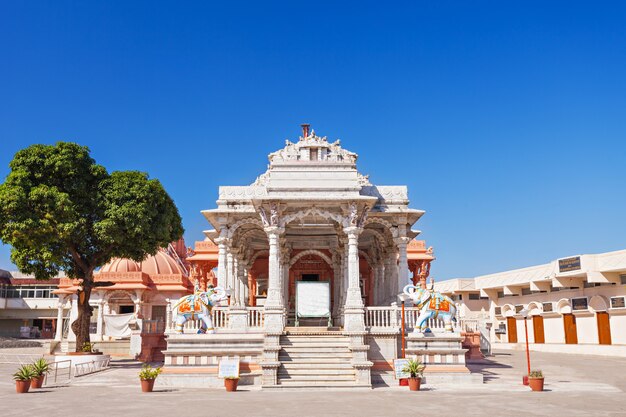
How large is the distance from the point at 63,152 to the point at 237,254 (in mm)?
8984

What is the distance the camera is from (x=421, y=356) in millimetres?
20031

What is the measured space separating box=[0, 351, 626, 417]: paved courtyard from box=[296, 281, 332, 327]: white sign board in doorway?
583 cm

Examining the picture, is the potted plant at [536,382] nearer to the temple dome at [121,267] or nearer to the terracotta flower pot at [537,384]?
the terracotta flower pot at [537,384]

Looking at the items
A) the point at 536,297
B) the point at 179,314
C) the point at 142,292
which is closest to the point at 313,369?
the point at 179,314

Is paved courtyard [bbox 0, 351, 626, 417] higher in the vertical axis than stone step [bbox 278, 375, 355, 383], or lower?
lower

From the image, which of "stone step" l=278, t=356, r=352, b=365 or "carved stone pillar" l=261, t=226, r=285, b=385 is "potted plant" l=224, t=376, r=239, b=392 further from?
"stone step" l=278, t=356, r=352, b=365

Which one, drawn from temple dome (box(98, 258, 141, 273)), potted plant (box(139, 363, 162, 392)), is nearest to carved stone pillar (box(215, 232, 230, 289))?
potted plant (box(139, 363, 162, 392))

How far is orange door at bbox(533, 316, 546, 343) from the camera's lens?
46969mm

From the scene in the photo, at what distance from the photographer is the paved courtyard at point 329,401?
13.1 m

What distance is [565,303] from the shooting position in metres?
43.8

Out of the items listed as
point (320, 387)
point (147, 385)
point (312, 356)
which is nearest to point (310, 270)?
point (312, 356)

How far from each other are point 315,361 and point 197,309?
4666 millimetres

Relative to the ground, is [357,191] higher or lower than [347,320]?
higher

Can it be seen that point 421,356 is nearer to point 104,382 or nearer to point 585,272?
point 104,382
